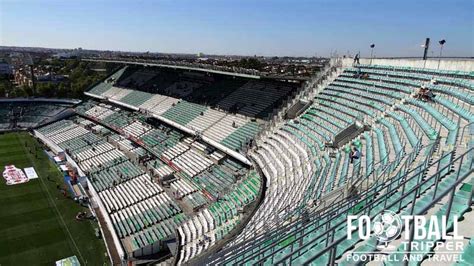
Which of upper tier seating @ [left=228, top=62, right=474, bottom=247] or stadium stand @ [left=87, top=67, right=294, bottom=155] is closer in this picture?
upper tier seating @ [left=228, top=62, right=474, bottom=247]

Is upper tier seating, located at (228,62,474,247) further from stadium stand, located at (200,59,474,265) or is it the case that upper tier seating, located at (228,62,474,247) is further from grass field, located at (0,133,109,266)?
grass field, located at (0,133,109,266)

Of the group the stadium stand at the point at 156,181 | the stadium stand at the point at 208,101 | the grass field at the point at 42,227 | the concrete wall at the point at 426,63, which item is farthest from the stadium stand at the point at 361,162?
the grass field at the point at 42,227

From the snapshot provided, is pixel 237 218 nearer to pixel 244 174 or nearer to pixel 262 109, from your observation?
pixel 244 174

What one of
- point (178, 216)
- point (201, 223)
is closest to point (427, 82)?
point (201, 223)
